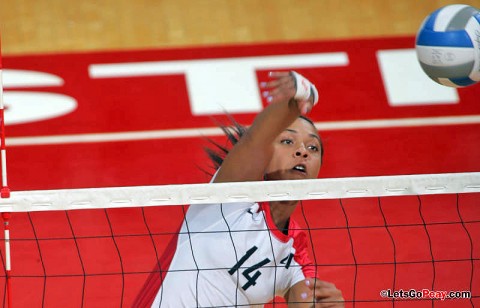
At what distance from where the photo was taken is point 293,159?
18.0 feet

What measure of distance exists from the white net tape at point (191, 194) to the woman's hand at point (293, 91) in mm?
563

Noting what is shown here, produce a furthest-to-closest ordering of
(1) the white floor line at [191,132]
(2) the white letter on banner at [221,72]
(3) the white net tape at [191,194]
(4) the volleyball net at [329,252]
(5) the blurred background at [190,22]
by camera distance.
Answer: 1. (5) the blurred background at [190,22]
2. (2) the white letter on banner at [221,72]
3. (1) the white floor line at [191,132]
4. (4) the volleyball net at [329,252]
5. (3) the white net tape at [191,194]

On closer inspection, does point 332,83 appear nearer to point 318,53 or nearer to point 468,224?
point 318,53

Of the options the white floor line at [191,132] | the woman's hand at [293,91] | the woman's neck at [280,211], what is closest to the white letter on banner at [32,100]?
the white floor line at [191,132]

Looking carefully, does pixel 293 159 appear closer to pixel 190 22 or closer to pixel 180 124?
pixel 180 124

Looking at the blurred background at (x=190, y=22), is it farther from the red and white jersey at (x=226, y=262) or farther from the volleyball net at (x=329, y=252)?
the red and white jersey at (x=226, y=262)

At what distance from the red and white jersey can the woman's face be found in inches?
8.9

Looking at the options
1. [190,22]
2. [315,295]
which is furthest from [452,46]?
[190,22]

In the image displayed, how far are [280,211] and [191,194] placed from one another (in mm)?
533

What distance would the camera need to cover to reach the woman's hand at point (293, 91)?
4.74 meters

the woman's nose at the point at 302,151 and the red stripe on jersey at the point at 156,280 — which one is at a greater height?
the woman's nose at the point at 302,151

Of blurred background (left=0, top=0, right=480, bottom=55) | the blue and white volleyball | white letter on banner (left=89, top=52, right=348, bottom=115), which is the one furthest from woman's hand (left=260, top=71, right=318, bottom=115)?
blurred background (left=0, top=0, right=480, bottom=55)

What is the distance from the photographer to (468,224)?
830 centimetres

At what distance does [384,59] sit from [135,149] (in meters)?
3.08
